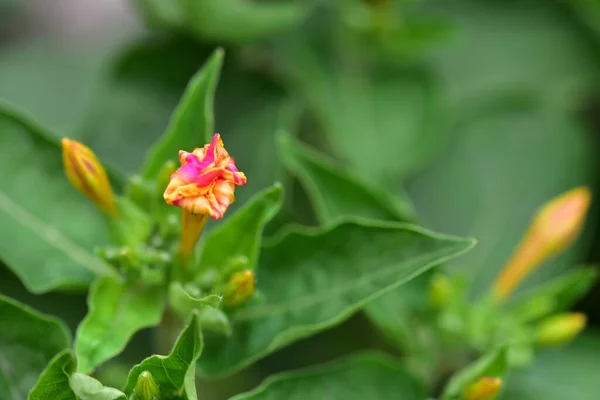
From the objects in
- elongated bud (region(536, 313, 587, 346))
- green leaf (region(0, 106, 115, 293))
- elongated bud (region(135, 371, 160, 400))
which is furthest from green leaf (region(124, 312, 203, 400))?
elongated bud (region(536, 313, 587, 346))

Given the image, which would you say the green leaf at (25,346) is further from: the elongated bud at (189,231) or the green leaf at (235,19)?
the green leaf at (235,19)

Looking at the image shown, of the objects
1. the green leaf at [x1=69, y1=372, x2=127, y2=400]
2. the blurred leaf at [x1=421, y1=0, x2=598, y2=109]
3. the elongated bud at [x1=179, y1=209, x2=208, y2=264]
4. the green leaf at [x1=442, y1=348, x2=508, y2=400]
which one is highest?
the blurred leaf at [x1=421, y1=0, x2=598, y2=109]

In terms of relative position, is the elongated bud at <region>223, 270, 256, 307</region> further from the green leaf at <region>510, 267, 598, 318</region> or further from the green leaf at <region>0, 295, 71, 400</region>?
the green leaf at <region>510, 267, 598, 318</region>

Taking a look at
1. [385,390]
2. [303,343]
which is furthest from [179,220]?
[303,343]

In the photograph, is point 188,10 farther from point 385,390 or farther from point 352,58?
point 385,390

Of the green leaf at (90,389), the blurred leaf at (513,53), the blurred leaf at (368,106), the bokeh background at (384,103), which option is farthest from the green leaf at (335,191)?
the blurred leaf at (513,53)

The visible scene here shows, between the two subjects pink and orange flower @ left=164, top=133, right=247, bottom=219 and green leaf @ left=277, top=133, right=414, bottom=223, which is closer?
pink and orange flower @ left=164, top=133, right=247, bottom=219

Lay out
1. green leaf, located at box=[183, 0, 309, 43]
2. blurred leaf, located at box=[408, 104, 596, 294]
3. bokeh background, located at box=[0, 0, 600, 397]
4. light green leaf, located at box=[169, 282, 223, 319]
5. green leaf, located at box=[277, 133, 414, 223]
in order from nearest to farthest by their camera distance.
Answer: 1. light green leaf, located at box=[169, 282, 223, 319]
2. green leaf, located at box=[277, 133, 414, 223]
3. green leaf, located at box=[183, 0, 309, 43]
4. bokeh background, located at box=[0, 0, 600, 397]
5. blurred leaf, located at box=[408, 104, 596, 294]
